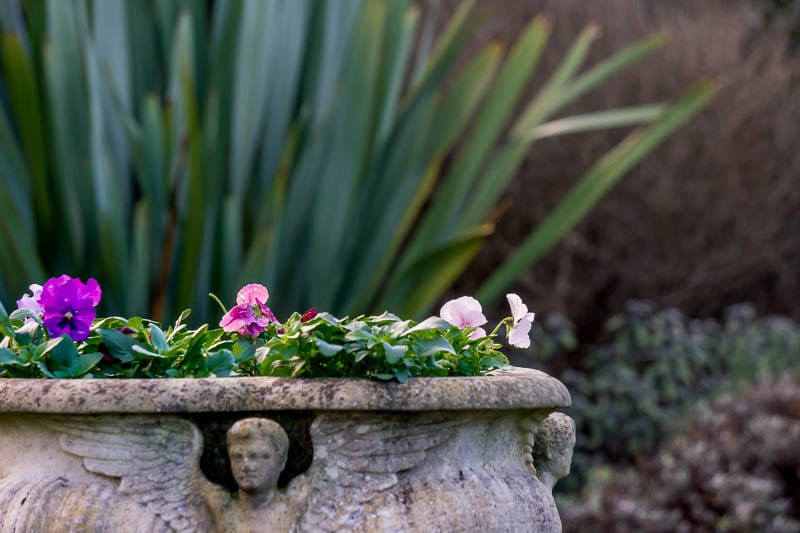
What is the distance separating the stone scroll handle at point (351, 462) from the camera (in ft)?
5.66

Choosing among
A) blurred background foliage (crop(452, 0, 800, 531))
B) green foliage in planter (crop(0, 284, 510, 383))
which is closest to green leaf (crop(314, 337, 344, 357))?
green foliage in planter (crop(0, 284, 510, 383))

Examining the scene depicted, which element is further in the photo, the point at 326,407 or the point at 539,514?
the point at 539,514

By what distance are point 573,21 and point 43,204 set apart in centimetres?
397

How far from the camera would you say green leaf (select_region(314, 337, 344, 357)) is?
175cm

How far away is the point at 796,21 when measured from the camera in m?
10.0

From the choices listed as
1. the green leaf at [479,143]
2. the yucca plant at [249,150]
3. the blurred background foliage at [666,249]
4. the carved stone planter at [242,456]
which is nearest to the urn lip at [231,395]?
the carved stone planter at [242,456]

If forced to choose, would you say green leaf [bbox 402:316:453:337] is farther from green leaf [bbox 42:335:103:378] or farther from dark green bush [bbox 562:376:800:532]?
dark green bush [bbox 562:376:800:532]

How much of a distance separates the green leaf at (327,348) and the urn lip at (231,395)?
0.04 meters

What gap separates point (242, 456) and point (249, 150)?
3.07 m

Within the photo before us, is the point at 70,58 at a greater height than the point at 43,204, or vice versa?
the point at 70,58

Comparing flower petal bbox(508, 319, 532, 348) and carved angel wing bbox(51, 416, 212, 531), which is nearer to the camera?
carved angel wing bbox(51, 416, 212, 531)

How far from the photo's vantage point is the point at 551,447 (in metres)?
2.11

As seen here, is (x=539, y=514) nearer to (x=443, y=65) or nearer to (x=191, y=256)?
(x=191, y=256)

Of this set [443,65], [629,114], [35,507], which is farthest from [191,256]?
[35,507]
